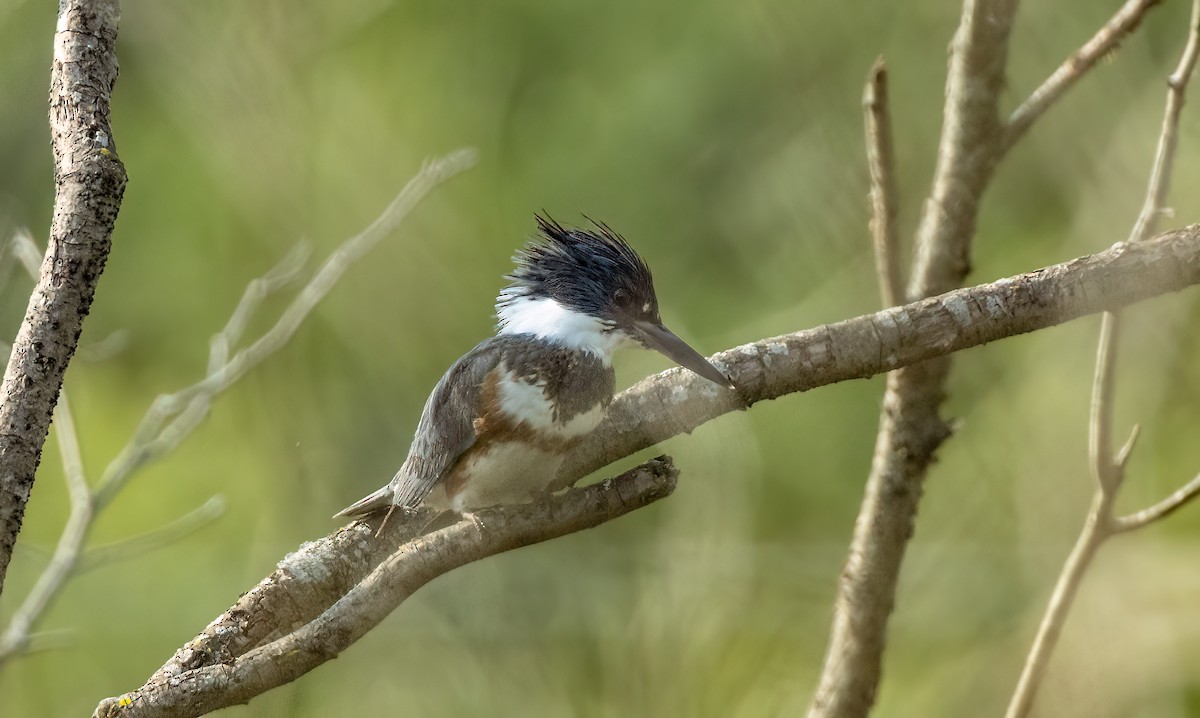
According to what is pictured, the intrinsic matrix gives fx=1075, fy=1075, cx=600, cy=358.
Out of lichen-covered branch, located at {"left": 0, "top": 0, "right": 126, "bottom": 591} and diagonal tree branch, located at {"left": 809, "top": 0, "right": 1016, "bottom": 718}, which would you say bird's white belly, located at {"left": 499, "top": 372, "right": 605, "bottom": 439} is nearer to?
lichen-covered branch, located at {"left": 0, "top": 0, "right": 126, "bottom": 591}

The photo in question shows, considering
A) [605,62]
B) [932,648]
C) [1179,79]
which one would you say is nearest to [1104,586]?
[932,648]

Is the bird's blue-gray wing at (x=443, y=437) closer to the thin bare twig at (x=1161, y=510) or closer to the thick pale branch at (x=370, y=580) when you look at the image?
the thick pale branch at (x=370, y=580)

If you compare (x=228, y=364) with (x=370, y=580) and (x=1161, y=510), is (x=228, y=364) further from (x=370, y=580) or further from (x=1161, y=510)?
(x=1161, y=510)

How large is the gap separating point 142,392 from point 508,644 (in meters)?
1.77

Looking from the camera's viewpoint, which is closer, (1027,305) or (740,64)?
(1027,305)

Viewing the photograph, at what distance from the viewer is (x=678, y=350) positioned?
5.24 ft

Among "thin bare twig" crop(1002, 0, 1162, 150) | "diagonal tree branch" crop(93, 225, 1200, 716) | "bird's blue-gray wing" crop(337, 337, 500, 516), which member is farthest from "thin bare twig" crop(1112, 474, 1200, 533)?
"bird's blue-gray wing" crop(337, 337, 500, 516)

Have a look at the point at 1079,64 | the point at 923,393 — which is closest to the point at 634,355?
the point at 923,393

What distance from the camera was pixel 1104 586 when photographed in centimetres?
294

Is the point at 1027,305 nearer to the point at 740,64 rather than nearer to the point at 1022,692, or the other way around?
the point at 1022,692

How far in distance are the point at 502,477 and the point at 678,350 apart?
0.32 metres

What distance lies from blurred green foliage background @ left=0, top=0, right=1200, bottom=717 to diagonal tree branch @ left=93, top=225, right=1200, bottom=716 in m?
0.93

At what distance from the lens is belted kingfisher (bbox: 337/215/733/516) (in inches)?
62.4

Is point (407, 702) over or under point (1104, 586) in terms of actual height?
under
